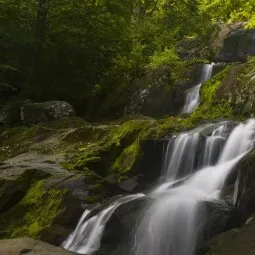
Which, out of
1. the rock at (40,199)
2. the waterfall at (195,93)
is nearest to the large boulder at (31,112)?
the waterfall at (195,93)

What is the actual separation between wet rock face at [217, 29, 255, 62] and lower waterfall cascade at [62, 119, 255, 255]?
6.98 meters

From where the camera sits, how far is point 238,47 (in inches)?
660

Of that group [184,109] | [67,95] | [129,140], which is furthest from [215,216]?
[67,95]

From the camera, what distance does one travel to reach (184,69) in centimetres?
1583

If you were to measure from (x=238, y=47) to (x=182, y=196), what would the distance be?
34.0ft

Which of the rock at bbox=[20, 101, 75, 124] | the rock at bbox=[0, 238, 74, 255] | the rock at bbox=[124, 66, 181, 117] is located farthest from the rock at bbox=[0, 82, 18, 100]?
the rock at bbox=[0, 238, 74, 255]

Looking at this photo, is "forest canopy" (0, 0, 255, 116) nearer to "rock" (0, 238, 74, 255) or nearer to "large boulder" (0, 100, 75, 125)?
"large boulder" (0, 100, 75, 125)

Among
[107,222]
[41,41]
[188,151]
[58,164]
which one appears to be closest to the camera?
[107,222]

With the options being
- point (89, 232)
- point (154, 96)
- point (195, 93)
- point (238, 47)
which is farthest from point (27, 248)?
point (238, 47)

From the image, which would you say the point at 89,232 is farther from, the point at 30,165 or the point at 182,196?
the point at 30,165

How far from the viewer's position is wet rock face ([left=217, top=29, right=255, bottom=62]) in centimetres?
1653

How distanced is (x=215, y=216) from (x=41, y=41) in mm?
10276

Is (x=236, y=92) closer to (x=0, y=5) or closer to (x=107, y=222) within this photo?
(x=107, y=222)

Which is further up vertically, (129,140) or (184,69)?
(184,69)
